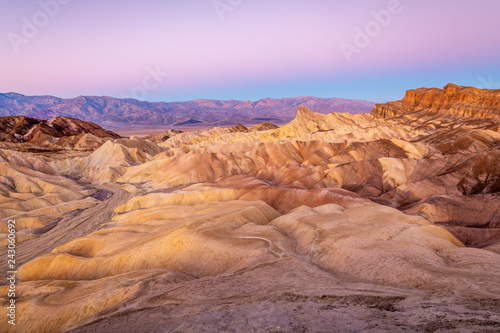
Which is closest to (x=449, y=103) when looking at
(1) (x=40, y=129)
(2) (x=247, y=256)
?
(2) (x=247, y=256)

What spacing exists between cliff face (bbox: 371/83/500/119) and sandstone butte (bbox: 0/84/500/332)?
274 inches

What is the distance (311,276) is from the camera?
14.4 metres

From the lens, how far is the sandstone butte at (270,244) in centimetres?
1042

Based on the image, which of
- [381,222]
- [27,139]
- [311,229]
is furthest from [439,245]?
[27,139]

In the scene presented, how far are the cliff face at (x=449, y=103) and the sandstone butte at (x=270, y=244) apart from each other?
6958 millimetres

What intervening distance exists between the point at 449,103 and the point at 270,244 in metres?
69.5

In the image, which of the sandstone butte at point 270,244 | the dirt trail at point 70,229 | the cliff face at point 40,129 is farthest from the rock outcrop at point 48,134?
the dirt trail at point 70,229

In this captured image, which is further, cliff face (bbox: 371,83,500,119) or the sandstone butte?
cliff face (bbox: 371,83,500,119)

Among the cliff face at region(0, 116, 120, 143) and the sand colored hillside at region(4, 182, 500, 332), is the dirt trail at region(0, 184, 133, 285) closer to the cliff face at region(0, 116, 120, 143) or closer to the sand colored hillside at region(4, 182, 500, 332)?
the sand colored hillside at region(4, 182, 500, 332)

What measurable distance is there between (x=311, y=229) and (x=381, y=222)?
16.5 ft

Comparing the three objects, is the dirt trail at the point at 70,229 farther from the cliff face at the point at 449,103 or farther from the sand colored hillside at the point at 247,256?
the cliff face at the point at 449,103

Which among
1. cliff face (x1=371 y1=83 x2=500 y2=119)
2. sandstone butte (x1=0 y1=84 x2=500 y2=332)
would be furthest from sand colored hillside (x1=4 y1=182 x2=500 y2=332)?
cliff face (x1=371 y1=83 x2=500 y2=119)

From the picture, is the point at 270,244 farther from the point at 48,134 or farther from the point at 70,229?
the point at 48,134

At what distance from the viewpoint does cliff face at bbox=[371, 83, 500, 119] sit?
62.8 meters
